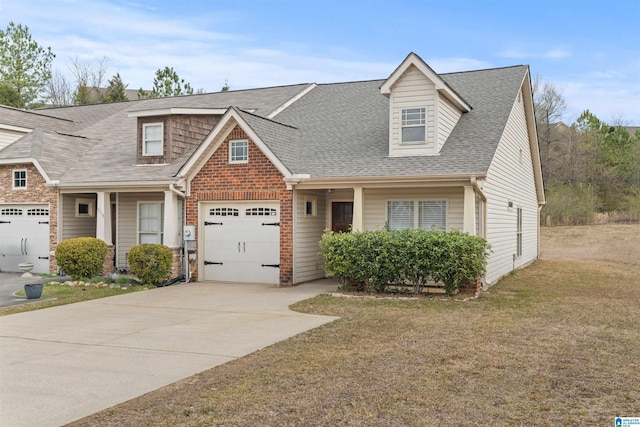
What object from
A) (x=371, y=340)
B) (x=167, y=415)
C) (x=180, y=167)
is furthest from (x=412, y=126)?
(x=167, y=415)

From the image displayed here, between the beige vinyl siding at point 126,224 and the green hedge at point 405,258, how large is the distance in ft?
24.4

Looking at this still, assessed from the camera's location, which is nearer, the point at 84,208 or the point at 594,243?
the point at 84,208

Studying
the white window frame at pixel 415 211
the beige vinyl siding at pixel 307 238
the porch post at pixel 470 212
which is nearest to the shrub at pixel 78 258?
the beige vinyl siding at pixel 307 238

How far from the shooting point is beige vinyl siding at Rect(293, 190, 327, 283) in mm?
15281

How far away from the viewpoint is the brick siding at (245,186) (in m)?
15.1

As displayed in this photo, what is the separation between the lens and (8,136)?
20453 millimetres

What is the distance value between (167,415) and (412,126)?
11.1 m

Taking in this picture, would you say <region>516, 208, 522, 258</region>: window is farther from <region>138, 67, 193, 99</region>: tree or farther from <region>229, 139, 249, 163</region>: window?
<region>138, 67, 193, 99</region>: tree

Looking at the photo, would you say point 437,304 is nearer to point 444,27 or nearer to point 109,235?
point 444,27

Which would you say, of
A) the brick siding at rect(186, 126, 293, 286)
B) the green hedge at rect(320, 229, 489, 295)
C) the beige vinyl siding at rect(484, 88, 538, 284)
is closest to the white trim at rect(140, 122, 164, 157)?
the brick siding at rect(186, 126, 293, 286)

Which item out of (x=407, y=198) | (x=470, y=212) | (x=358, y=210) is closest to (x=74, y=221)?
(x=358, y=210)

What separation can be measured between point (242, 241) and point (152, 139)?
15.5 feet

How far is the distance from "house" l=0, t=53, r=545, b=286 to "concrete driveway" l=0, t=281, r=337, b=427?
8.22 feet

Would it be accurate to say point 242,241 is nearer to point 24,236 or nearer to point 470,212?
point 470,212
